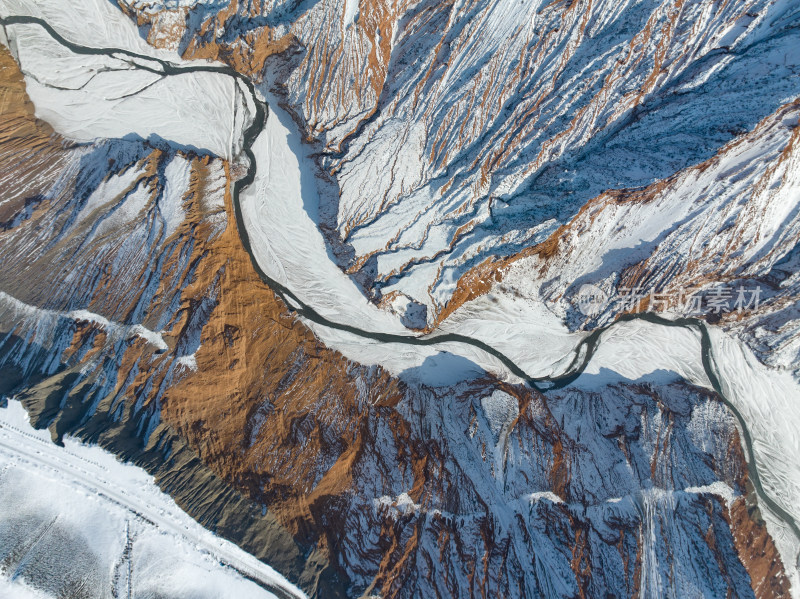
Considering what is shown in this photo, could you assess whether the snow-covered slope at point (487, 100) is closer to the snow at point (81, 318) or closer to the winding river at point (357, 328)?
the winding river at point (357, 328)

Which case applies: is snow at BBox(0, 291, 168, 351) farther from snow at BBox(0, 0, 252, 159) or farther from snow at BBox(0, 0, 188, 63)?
snow at BBox(0, 0, 188, 63)

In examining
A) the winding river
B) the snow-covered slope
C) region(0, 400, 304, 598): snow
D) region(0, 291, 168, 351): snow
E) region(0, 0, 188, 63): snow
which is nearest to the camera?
region(0, 400, 304, 598): snow

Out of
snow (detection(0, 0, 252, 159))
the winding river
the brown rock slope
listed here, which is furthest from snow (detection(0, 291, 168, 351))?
snow (detection(0, 0, 252, 159))

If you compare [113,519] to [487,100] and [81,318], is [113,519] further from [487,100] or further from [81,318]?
[487,100]

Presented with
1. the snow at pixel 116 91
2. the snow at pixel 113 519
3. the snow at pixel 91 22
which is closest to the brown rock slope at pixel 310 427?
the snow at pixel 113 519

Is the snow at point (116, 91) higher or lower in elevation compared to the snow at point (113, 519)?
higher

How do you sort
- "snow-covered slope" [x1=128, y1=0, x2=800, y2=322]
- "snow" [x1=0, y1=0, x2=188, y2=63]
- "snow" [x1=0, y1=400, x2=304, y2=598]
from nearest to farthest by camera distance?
"snow" [x1=0, y1=400, x2=304, y2=598]
"snow-covered slope" [x1=128, y1=0, x2=800, y2=322]
"snow" [x1=0, y1=0, x2=188, y2=63]
